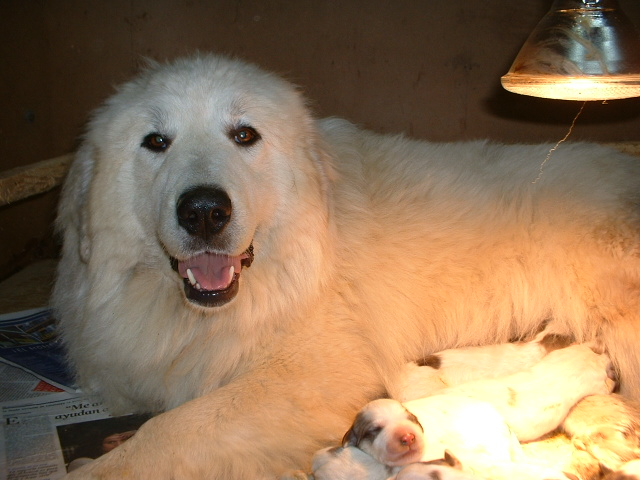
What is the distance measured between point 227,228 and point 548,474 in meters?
1.20

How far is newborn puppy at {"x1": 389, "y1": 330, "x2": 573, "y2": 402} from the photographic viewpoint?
2424mm

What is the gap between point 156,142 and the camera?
2320 mm

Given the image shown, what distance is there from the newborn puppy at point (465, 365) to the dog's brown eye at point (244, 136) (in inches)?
41.5

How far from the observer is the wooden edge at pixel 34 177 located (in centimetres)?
323

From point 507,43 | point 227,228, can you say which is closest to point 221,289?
point 227,228

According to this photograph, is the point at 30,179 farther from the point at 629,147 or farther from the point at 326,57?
the point at 629,147

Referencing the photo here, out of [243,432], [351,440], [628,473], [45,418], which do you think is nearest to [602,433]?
[628,473]

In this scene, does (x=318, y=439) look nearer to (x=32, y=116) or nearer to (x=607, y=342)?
(x=607, y=342)

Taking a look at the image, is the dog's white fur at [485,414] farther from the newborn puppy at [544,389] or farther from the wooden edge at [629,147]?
the wooden edge at [629,147]

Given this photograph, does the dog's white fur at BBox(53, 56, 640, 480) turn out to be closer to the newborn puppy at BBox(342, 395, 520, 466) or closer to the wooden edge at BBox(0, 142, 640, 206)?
the newborn puppy at BBox(342, 395, 520, 466)

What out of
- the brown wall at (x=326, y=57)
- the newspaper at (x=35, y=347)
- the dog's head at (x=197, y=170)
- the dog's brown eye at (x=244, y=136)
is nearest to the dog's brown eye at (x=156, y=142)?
the dog's head at (x=197, y=170)

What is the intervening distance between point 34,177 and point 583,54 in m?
2.81

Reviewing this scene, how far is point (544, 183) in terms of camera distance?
2.78 meters

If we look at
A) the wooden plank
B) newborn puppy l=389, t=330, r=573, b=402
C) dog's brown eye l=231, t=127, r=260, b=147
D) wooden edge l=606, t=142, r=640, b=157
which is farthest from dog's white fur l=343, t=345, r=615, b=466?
the wooden plank
